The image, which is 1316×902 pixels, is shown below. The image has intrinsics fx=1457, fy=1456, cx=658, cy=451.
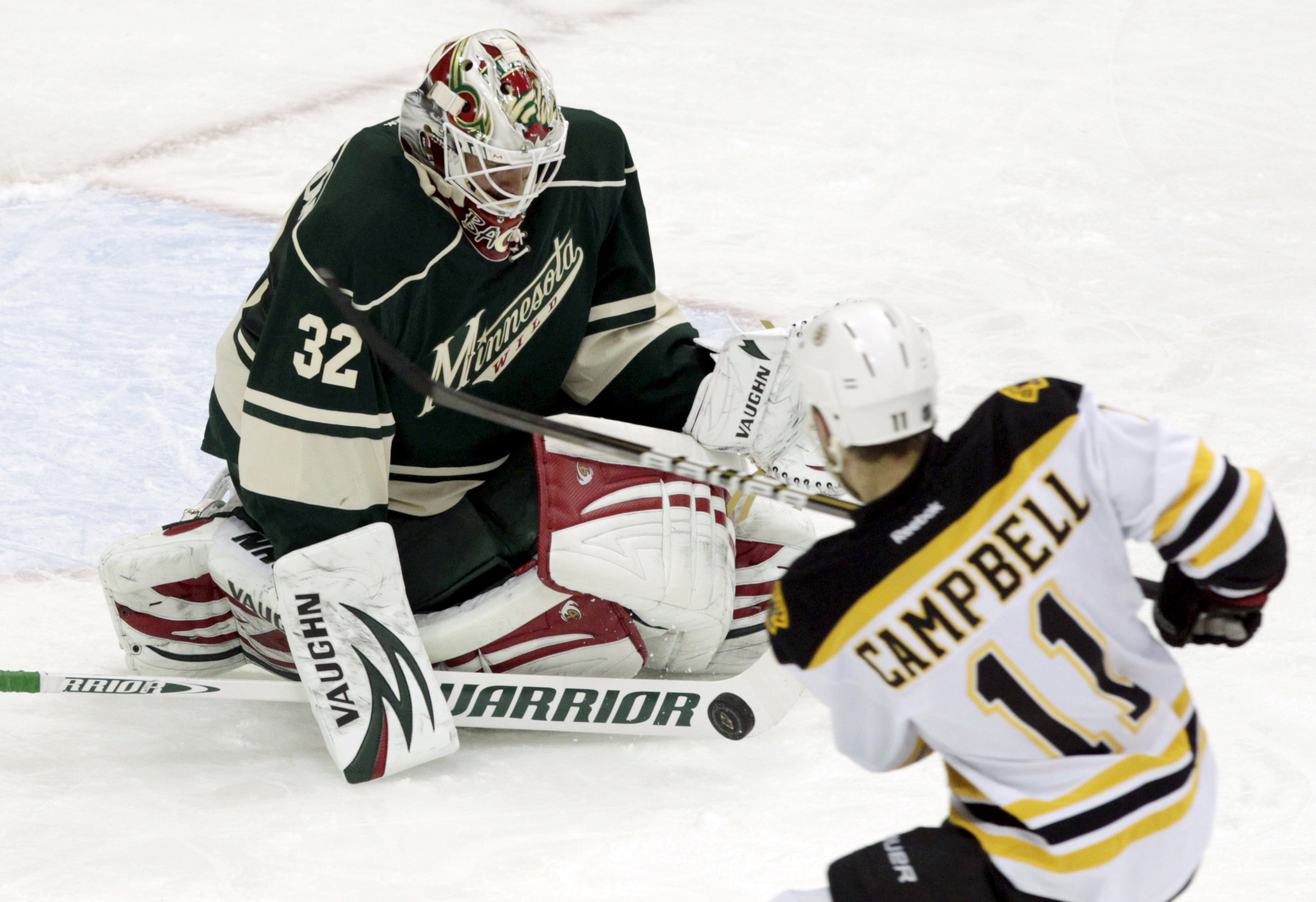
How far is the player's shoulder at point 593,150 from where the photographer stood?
2430 millimetres

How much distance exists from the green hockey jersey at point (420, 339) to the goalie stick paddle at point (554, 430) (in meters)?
0.08

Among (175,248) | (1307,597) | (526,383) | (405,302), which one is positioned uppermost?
(405,302)

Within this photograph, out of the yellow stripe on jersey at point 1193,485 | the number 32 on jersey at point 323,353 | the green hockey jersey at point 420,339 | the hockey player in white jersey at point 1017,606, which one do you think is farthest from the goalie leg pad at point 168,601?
the yellow stripe on jersey at point 1193,485

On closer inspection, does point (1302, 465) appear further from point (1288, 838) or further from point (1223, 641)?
point (1223, 641)

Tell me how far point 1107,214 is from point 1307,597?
Answer: 2023 millimetres

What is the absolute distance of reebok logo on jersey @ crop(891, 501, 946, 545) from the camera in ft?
4.39

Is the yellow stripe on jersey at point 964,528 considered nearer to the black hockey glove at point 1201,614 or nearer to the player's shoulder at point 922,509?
the player's shoulder at point 922,509

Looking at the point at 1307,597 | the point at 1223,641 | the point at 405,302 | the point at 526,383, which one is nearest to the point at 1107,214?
the point at 1307,597

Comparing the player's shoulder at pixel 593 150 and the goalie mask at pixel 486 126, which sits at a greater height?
the goalie mask at pixel 486 126

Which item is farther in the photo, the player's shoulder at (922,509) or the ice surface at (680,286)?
the ice surface at (680,286)

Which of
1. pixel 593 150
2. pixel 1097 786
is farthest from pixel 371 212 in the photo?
pixel 1097 786

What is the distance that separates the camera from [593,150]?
245 cm

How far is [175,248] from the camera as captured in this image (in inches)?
175

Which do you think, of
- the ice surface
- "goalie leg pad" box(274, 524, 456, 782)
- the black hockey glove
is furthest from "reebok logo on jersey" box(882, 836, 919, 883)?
"goalie leg pad" box(274, 524, 456, 782)
